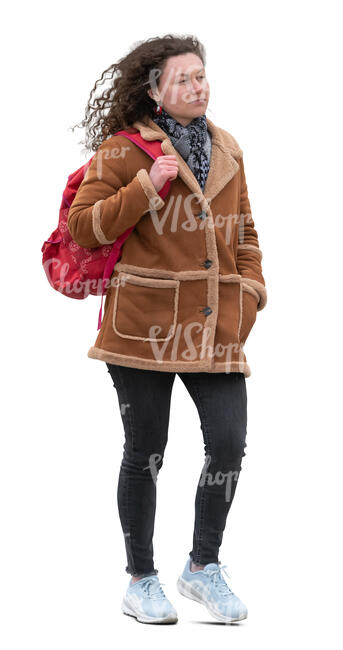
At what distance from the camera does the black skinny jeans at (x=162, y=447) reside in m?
5.11

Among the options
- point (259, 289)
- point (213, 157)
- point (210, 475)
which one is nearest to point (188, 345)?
point (259, 289)

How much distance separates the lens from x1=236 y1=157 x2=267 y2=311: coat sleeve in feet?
17.4

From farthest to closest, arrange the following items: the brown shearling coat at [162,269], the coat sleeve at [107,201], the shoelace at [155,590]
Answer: the shoelace at [155,590] → the brown shearling coat at [162,269] → the coat sleeve at [107,201]

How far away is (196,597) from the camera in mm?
5332

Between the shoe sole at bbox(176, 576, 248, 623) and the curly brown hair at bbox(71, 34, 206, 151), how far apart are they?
5.90ft

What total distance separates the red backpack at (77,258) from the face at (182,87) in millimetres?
153

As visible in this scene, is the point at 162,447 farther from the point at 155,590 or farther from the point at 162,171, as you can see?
the point at 162,171

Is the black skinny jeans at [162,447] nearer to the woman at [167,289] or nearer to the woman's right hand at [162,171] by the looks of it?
the woman at [167,289]

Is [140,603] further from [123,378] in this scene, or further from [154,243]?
[154,243]

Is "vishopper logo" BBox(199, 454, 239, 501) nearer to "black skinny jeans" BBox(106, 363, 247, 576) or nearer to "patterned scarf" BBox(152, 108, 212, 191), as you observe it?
"black skinny jeans" BBox(106, 363, 247, 576)

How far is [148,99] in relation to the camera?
5.20 metres

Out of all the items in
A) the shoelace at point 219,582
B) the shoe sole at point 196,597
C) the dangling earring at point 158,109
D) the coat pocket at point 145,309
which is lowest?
the shoe sole at point 196,597

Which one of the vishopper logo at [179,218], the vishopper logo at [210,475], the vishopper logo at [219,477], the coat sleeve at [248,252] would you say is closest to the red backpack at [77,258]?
the vishopper logo at [179,218]

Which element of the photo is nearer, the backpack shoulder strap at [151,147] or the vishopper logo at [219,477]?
the backpack shoulder strap at [151,147]
